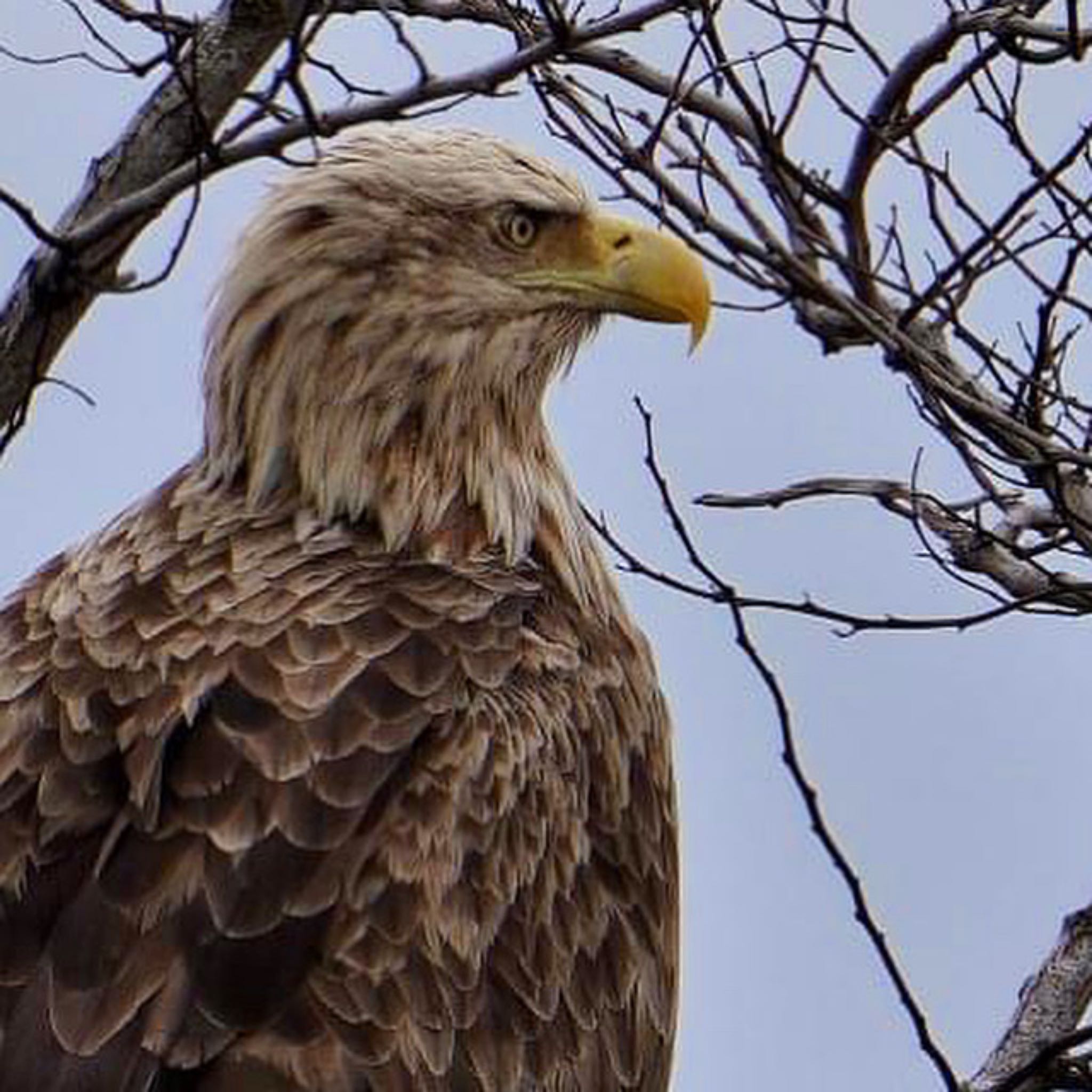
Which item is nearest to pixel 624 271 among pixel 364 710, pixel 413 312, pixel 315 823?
pixel 413 312

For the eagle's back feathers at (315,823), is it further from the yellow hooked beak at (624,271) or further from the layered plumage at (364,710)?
the yellow hooked beak at (624,271)

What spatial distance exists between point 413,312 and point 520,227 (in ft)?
0.89

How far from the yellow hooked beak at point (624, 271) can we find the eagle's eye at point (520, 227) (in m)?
0.02

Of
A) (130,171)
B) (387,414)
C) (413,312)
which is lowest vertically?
(130,171)

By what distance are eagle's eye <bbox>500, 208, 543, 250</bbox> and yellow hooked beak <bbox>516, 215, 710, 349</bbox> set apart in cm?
2

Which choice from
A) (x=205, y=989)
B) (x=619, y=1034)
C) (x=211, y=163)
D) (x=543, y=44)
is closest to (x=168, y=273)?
(x=211, y=163)

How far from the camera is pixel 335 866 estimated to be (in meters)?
6.92

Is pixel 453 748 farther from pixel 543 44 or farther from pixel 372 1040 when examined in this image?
pixel 543 44

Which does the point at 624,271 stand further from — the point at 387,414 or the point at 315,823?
the point at 315,823

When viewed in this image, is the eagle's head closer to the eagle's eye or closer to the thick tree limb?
the eagle's eye

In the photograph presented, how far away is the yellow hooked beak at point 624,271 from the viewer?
309 inches

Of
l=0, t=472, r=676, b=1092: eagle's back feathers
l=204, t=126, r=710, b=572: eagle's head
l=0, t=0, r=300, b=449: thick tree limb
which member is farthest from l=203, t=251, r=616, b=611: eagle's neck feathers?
l=0, t=0, r=300, b=449: thick tree limb

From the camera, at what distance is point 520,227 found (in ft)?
25.8

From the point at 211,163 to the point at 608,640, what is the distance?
61.4 inches
